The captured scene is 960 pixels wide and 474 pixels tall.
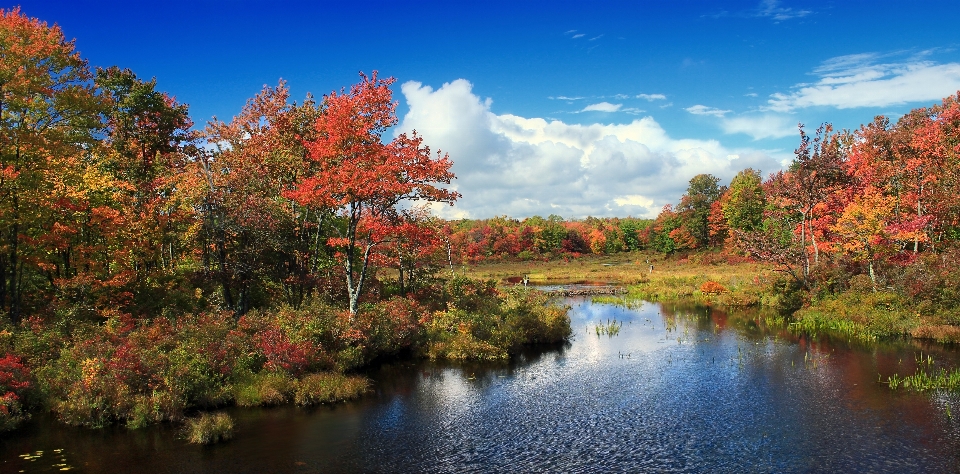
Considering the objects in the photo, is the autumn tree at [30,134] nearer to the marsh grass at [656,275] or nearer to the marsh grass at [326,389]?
the marsh grass at [326,389]

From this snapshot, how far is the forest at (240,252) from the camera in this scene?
79.5 ft

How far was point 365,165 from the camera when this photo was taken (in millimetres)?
32031

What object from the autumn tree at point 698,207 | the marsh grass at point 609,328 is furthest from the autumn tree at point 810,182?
the autumn tree at point 698,207

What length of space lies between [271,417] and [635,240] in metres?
122

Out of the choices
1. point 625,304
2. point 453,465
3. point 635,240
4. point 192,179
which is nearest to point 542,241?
point 635,240

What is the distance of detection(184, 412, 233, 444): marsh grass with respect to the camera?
19609 millimetres

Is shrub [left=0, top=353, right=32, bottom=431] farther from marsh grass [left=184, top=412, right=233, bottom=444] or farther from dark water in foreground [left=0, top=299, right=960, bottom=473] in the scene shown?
marsh grass [left=184, top=412, right=233, bottom=444]

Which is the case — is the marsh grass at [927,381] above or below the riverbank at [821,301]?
below

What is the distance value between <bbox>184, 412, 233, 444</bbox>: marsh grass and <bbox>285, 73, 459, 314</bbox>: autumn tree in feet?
37.3

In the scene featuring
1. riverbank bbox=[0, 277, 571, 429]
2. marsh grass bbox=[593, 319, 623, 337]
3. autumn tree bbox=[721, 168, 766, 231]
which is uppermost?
autumn tree bbox=[721, 168, 766, 231]

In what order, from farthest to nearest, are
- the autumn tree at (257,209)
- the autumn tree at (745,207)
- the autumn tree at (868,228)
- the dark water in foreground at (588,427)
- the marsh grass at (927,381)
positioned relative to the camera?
1. the autumn tree at (745,207)
2. the autumn tree at (868,228)
3. the autumn tree at (257,209)
4. the marsh grass at (927,381)
5. the dark water in foreground at (588,427)

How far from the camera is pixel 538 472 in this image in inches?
676

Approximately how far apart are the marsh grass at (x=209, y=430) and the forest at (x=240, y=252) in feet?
8.38

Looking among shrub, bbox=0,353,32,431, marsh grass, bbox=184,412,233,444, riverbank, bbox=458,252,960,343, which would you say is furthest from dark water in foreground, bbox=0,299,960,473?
riverbank, bbox=458,252,960,343
